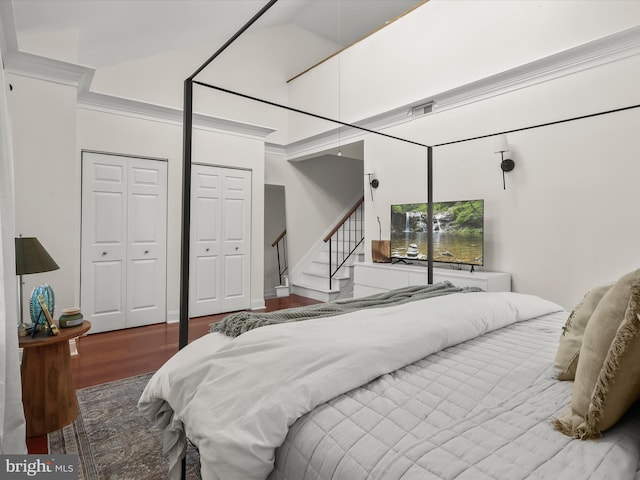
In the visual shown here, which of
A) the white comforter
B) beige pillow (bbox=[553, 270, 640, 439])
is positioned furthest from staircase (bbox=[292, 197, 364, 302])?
beige pillow (bbox=[553, 270, 640, 439])

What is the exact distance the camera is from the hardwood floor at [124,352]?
2.85m

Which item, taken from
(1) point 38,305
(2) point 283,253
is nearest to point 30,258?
(1) point 38,305

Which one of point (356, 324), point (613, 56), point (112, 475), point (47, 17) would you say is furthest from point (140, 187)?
point (613, 56)

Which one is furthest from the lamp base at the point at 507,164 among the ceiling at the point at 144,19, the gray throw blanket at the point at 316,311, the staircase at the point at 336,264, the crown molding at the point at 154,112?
the crown molding at the point at 154,112

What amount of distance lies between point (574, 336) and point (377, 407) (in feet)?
2.63

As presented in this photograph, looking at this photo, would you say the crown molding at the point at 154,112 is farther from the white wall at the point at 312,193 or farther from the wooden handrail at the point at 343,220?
the wooden handrail at the point at 343,220

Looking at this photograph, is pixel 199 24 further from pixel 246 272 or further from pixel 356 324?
pixel 356 324

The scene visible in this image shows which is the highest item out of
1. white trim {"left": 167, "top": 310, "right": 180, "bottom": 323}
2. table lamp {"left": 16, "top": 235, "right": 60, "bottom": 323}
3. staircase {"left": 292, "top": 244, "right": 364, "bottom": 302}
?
table lamp {"left": 16, "top": 235, "right": 60, "bottom": 323}

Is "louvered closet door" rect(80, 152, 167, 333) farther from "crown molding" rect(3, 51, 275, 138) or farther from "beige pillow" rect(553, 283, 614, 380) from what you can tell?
"beige pillow" rect(553, 283, 614, 380)

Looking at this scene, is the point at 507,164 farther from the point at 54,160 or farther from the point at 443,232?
the point at 54,160

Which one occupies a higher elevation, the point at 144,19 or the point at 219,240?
the point at 144,19

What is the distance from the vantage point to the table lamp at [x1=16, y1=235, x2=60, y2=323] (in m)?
1.96

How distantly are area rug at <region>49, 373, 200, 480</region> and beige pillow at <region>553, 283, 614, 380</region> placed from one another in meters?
1.60

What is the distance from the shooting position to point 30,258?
1.99m
